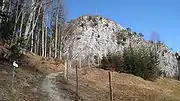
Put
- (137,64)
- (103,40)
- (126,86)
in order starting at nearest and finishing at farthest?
(126,86)
(137,64)
(103,40)

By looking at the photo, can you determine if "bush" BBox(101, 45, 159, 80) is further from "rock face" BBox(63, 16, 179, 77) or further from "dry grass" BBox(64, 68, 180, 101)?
"rock face" BBox(63, 16, 179, 77)

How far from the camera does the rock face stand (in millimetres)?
Answer: 97125

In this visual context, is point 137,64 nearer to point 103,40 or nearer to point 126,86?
point 126,86

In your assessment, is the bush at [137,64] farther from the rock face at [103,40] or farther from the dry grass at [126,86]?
the rock face at [103,40]

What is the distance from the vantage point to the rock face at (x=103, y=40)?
319ft

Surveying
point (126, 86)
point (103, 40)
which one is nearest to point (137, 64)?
point (126, 86)

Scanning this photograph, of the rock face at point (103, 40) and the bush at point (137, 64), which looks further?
the rock face at point (103, 40)

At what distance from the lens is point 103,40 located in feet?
339

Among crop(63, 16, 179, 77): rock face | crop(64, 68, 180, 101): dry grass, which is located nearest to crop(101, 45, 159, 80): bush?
crop(64, 68, 180, 101): dry grass

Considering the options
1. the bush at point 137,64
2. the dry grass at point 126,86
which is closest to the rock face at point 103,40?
the bush at point 137,64

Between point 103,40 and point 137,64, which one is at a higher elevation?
point 103,40

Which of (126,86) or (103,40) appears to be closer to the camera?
(126,86)

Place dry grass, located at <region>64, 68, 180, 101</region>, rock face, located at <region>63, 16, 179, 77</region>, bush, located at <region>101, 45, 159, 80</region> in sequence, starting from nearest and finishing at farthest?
dry grass, located at <region>64, 68, 180, 101</region> < bush, located at <region>101, 45, 159, 80</region> < rock face, located at <region>63, 16, 179, 77</region>

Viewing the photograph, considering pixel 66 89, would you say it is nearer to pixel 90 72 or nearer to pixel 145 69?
pixel 90 72
